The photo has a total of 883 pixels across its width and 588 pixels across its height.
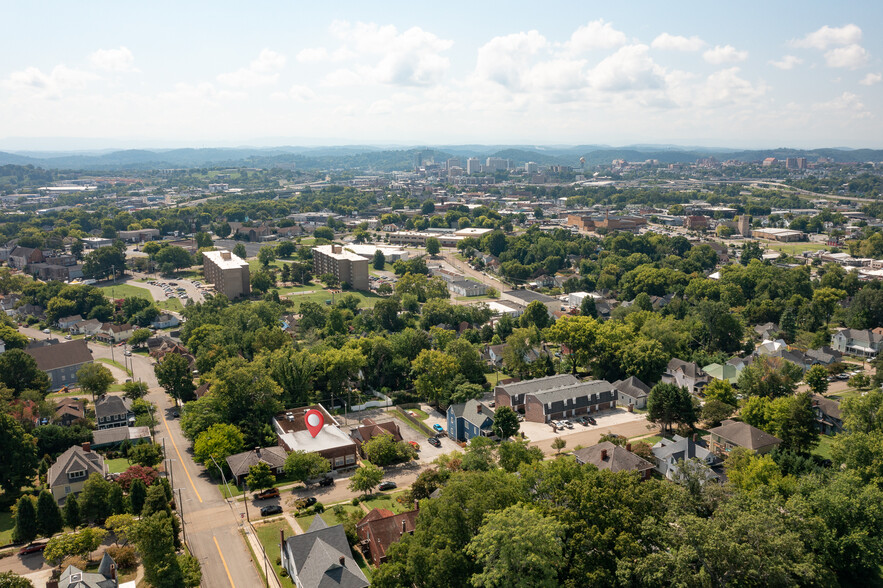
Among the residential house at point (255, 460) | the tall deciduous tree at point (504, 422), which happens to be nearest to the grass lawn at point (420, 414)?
the tall deciduous tree at point (504, 422)

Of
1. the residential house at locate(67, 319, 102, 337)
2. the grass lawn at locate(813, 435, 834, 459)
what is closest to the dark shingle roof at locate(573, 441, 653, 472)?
the grass lawn at locate(813, 435, 834, 459)

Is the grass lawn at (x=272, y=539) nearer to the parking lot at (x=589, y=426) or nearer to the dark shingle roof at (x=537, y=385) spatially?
the parking lot at (x=589, y=426)

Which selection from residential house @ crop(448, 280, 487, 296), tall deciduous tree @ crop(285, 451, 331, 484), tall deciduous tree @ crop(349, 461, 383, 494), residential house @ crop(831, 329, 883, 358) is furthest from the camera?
residential house @ crop(448, 280, 487, 296)

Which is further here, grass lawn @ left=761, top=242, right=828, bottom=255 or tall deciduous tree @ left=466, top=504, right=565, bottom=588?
grass lawn @ left=761, top=242, right=828, bottom=255

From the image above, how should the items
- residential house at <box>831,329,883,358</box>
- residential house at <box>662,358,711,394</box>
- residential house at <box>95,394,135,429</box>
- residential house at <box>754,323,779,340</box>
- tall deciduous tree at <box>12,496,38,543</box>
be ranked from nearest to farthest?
tall deciduous tree at <box>12,496,38,543</box> < residential house at <box>95,394,135,429</box> < residential house at <box>662,358,711,394</box> < residential house at <box>831,329,883,358</box> < residential house at <box>754,323,779,340</box>

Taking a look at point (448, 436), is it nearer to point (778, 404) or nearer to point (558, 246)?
point (778, 404)

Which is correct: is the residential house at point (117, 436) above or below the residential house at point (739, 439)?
below

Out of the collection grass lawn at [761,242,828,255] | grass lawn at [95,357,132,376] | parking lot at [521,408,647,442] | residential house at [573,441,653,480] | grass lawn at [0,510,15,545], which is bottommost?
grass lawn at [95,357,132,376]

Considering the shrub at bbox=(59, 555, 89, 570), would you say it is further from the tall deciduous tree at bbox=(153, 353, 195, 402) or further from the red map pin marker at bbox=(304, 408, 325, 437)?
the tall deciduous tree at bbox=(153, 353, 195, 402)
